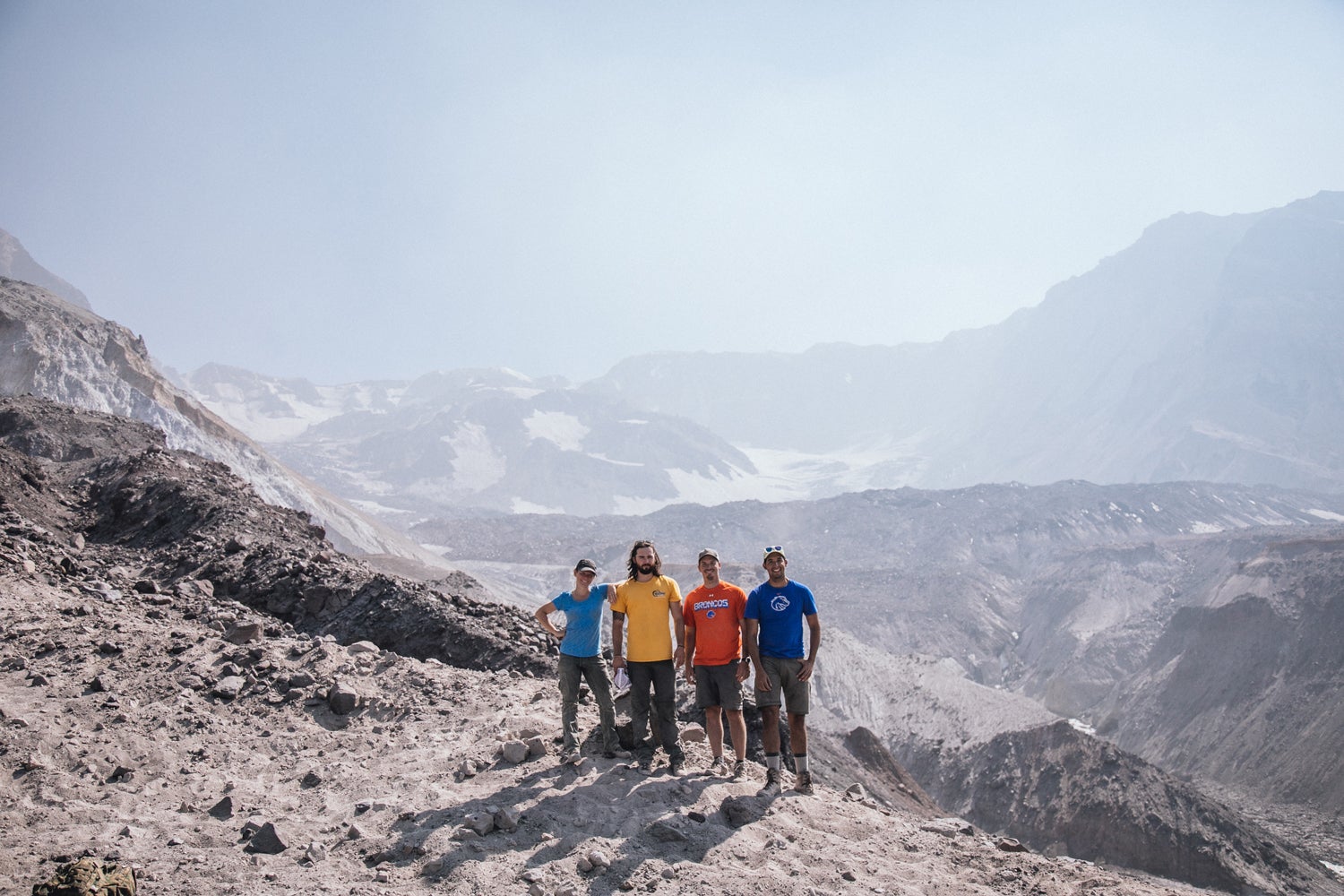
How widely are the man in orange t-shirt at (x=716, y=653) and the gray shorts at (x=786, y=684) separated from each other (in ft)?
0.51

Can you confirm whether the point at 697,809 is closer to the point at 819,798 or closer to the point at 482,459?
the point at 819,798

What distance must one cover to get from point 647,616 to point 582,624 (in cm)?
47

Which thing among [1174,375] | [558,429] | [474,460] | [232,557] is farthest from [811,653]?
[1174,375]

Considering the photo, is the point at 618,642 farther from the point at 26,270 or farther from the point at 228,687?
the point at 26,270

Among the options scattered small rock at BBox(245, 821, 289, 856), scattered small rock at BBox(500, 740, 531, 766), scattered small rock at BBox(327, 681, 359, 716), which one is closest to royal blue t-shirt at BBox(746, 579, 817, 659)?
scattered small rock at BBox(500, 740, 531, 766)

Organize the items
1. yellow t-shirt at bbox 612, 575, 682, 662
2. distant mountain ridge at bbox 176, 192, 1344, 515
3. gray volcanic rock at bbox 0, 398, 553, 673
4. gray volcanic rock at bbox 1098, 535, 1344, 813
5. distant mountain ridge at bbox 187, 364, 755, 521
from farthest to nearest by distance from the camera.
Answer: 1. distant mountain ridge at bbox 187, 364, 755, 521
2. distant mountain ridge at bbox 176, 192, 1344, 515
3. gray volcanic rock at bbox 1098, 535, 1344, 813
4. gray volcanic rock at bbox 0, 398, 553, 673
5. yellow t-shirt at bbox 612, 575, 682, 662

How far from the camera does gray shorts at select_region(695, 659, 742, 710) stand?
196 inches

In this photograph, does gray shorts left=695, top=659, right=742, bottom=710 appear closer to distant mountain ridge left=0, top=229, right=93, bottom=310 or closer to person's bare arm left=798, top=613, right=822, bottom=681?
person's bare arm left=798, top=613, right=822, bottom=681

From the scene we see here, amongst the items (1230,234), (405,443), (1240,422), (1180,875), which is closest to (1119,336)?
(1230,234)

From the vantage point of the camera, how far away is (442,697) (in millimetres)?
6059

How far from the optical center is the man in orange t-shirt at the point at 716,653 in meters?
4.98

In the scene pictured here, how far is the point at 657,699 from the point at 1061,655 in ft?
134

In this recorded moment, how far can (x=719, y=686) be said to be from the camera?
16.6 ft

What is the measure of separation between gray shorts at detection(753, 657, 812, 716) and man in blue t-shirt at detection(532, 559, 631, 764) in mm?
1041
